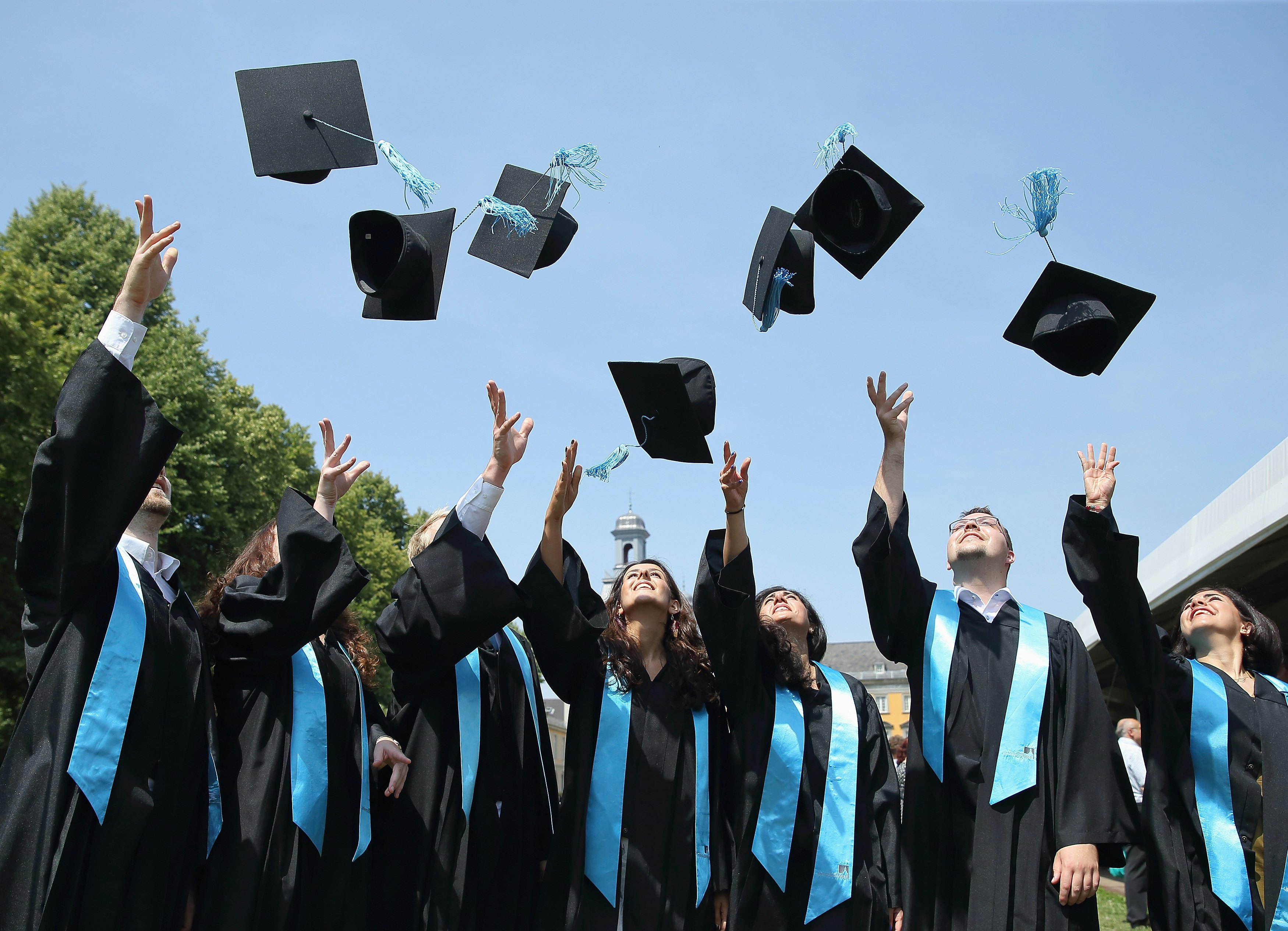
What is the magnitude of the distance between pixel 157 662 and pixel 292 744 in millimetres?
535

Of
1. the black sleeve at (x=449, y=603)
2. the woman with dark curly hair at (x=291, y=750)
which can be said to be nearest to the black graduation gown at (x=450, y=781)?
the black sleeve at (x=449, y=603)

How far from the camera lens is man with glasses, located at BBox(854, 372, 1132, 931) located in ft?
11.2

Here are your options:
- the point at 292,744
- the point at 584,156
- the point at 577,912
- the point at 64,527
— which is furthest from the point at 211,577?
the point at 584,156

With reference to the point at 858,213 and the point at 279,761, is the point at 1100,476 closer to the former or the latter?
the point at 858,213

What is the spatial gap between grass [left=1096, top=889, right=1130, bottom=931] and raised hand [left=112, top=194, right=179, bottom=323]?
263 inches

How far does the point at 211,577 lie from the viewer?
12.8 feet

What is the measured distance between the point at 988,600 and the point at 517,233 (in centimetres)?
223

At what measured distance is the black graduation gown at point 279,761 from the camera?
3186 millimetres

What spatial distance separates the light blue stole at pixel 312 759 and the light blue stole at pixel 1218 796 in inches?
112

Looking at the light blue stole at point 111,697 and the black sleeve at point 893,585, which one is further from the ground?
the black sleeve at point 893,585

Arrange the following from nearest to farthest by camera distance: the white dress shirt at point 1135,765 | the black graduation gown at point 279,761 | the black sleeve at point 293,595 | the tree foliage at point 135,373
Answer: the black graduation gown at point 279,761 → the black sleeve at point 293,595 → the white dress shirt at point 1135,765 → the tree foliage at point 135,373

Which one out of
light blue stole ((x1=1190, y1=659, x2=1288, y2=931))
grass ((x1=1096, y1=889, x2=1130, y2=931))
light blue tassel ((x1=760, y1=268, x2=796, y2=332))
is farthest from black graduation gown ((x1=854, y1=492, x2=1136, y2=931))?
grass ((x1=1096, y1=889, x2=1130, y2=931))

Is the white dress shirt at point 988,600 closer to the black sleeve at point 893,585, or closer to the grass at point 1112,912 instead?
the black sleeve at point 893,585

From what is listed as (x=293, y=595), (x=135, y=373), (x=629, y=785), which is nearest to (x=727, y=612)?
(x=629, y=785)
